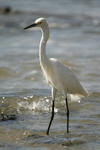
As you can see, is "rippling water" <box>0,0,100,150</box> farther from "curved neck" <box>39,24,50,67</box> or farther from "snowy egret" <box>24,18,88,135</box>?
"curved neck" <box>39,24,50,67</box>

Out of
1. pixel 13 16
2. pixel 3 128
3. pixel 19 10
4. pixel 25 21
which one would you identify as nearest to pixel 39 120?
pixel 3 128

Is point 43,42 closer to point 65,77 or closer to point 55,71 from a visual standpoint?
point 55,71

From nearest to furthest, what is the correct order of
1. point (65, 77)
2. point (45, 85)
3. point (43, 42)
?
point (43, 42) < point (65, 77) < point (45, 85)

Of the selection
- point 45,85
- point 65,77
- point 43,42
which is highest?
point 43,42

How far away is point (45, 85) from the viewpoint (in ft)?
23.0

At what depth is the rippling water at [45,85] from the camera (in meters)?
4.16

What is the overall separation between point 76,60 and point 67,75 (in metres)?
4.89

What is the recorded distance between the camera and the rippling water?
13.6 ft

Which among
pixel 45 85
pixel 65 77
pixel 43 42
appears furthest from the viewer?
pixel 45 85

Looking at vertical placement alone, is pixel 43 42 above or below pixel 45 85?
above

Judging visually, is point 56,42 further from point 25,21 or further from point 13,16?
point 13,16

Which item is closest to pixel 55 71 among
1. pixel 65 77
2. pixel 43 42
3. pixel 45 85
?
pixel 65 77

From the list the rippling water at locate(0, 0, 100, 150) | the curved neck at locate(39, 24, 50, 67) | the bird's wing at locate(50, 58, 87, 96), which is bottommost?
the rippling water at locate(0, 0, 100, 150)

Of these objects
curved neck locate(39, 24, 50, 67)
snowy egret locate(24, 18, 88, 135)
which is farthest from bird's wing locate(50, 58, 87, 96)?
curved neck locate(39, 24, 50, 67)
